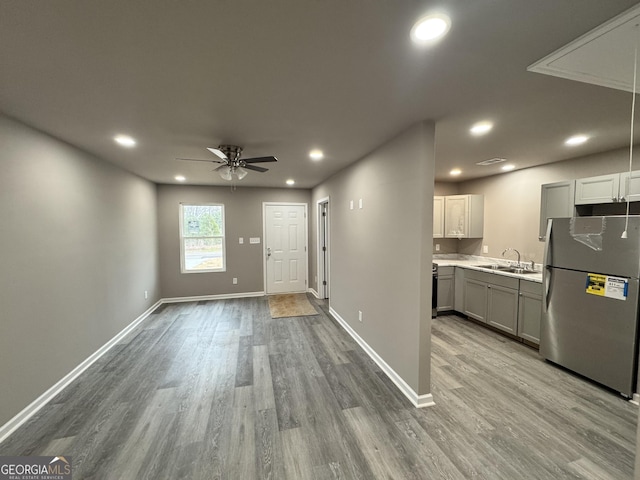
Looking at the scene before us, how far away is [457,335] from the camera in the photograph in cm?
372

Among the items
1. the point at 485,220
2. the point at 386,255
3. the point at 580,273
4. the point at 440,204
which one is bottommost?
the point at 580,273

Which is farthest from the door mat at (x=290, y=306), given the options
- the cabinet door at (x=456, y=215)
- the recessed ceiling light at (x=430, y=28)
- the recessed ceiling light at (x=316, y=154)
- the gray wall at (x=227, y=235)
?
the recessed ceiling light at (x=430, y=28)

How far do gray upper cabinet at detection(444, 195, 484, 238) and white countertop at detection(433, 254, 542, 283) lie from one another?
0.46 meters

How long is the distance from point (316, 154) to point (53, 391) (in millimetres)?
3566

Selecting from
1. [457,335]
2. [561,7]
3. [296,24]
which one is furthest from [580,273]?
[296,24]

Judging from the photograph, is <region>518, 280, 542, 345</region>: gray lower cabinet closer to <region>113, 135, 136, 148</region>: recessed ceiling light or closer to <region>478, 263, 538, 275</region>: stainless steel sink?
<region>478, 263, 538, 275</region>: stainless steel sink

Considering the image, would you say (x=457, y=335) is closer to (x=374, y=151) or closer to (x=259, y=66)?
(x=374, y=151)

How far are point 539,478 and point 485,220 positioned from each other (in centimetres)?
400

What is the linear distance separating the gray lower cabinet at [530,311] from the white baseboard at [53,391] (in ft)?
16.9

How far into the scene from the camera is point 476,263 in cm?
456

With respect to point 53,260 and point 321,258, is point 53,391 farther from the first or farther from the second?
point 321,258

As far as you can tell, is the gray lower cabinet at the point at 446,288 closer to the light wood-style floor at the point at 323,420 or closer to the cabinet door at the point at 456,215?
the cabinet door at the point at 456,215

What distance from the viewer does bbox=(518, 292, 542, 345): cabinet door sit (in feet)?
10.5

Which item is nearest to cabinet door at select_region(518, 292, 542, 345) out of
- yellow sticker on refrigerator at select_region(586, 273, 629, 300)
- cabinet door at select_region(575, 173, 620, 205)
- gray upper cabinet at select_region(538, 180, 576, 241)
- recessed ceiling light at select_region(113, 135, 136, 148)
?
yellow sticker on refrigerator at select_region(586, 273, 629, 300)
